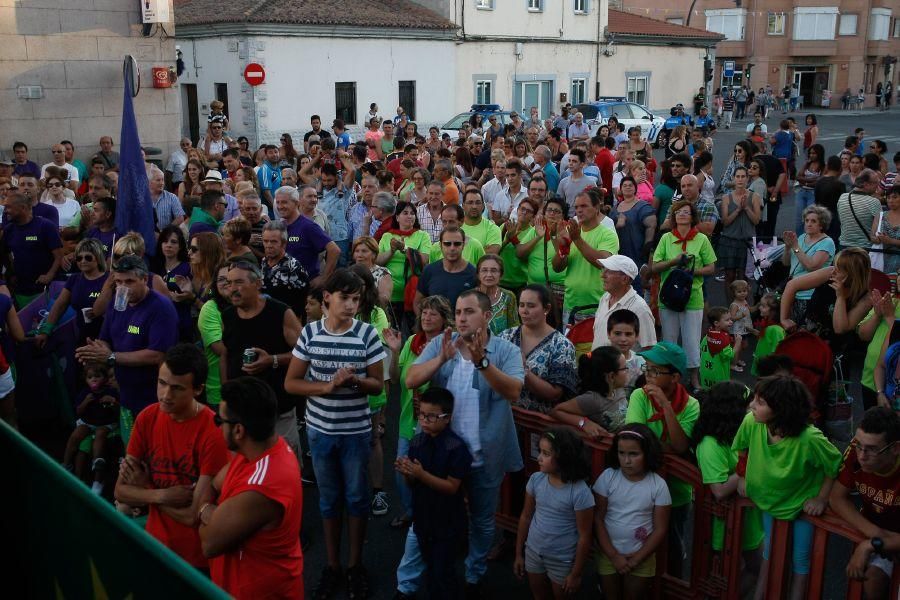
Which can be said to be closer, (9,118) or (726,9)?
(9,118)

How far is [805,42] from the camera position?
57.1 meters

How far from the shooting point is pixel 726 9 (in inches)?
2280

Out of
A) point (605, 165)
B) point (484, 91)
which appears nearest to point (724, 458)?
point (605, 165)

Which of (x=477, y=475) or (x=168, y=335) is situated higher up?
(x=168, y=335)

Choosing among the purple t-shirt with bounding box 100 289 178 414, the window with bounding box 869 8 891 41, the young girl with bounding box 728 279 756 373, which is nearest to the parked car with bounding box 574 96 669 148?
the young girl with bounding box 728 279 756 373

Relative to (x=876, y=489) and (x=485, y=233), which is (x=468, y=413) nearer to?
(x=876, y=489)

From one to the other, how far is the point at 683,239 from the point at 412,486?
420 centimetres

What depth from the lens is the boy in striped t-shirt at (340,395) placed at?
185 inches

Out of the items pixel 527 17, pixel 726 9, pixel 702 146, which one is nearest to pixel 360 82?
pixel 527 17

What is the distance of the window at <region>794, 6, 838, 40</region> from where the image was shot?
56.6 metres

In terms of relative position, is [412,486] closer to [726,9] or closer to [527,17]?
[527,17]

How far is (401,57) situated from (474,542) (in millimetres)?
25934

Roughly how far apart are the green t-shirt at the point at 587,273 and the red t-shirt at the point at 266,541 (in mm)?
4062

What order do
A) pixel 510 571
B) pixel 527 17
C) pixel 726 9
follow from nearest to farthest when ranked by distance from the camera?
pixel 510 571, pixel 527 17, pixel 726 9
